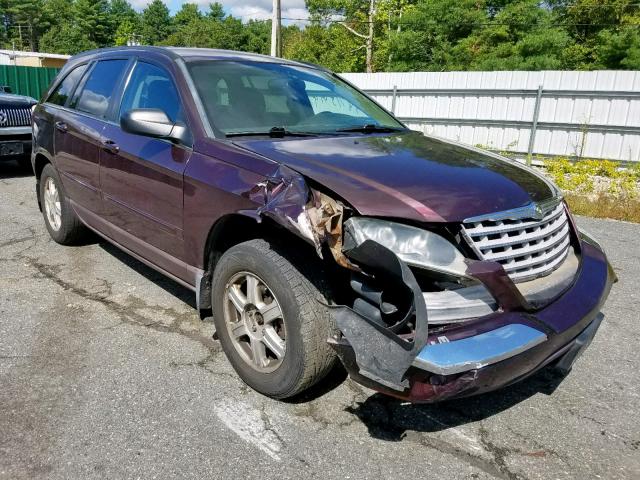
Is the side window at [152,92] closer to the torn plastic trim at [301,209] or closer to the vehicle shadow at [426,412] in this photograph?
the torn plastic trim at [301,209]

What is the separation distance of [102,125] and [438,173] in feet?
8.59

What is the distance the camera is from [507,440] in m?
2.52

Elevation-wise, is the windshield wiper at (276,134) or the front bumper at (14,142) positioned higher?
the windshield wiper at (276,134)

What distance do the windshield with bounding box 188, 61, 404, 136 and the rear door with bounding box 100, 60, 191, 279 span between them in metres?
0.24

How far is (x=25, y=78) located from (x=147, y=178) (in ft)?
76.4

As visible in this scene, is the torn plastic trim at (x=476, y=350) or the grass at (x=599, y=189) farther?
the grass at (x=599, y=189)

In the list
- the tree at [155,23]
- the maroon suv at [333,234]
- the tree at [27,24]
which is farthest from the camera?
the tree at [155,23]

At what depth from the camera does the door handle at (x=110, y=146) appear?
364cm

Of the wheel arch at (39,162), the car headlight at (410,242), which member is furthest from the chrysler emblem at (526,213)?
the wheel arch at (39,162)

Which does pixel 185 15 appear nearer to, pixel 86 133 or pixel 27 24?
pixel 27 24

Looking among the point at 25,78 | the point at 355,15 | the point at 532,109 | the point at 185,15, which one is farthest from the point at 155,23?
the point at 532,109

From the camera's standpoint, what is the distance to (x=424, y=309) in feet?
6.64

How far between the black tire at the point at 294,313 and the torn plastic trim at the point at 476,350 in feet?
1.78

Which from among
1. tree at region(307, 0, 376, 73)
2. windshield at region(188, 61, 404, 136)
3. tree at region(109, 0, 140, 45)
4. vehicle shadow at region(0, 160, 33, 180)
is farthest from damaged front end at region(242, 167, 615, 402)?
tree at region(109, 0, 140, 45)
